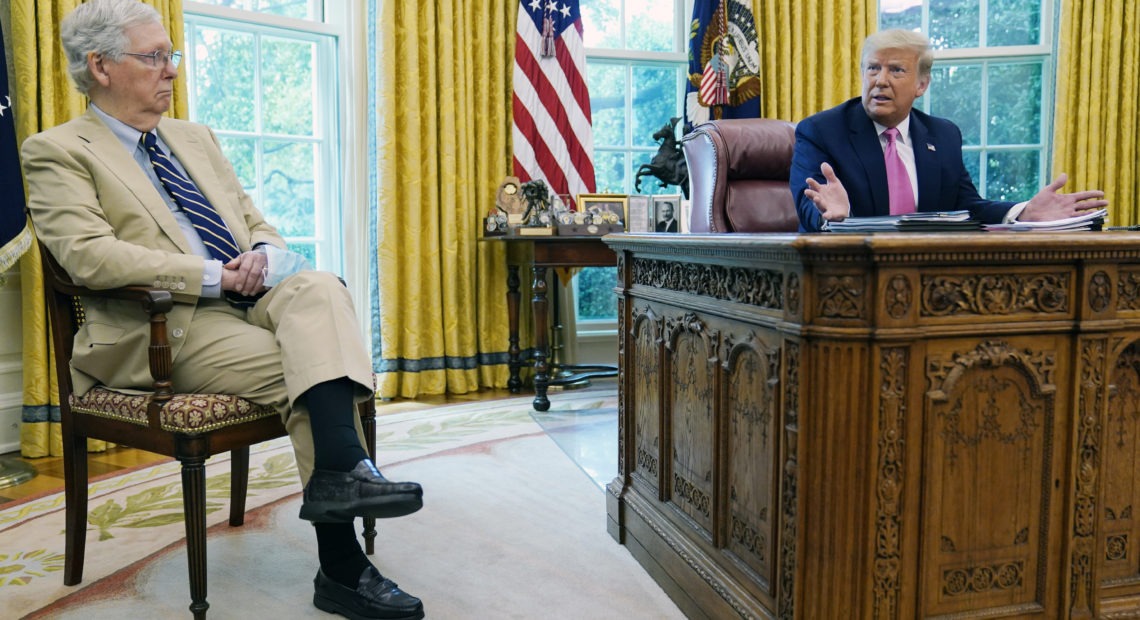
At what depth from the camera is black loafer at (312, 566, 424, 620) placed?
1.85m

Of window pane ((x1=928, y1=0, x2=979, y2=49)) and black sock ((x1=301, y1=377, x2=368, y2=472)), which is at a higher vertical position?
window pane ((x1=928, y1=0, x2=979, y2=49))

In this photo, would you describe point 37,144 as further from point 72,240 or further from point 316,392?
point 316,392

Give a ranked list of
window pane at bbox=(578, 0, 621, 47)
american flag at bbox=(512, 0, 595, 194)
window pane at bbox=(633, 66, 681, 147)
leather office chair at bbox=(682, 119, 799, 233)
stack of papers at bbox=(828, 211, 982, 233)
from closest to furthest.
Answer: stack of papers at bbox=(828, 211, 982, 233) < leather office chair at bbox=(682, 119, 799, 233) < american flag at bbox=(512, 0, 595, 194) < window pane at bbox=(578, 0, 621, 47) < window pane at bbox=(633, 66, 681, 147)

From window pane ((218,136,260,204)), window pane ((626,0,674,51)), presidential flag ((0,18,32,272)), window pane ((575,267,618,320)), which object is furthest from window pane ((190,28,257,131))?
window pane ((626,0,674,51))

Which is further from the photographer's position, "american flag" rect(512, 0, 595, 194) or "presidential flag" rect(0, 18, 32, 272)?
"american flag" rect(512, 0, 595, 194)

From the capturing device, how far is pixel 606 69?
4938mm

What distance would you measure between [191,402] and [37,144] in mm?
706

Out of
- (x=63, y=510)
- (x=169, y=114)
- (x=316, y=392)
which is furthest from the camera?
(x=169, y=114)

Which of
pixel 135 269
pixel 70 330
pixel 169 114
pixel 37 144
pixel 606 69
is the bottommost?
pixel 70 330

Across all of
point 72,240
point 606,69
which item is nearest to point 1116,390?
point 72,240

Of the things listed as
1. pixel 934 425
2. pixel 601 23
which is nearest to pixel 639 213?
pixel 601 23

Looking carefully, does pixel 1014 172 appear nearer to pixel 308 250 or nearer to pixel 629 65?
pixel 629 65

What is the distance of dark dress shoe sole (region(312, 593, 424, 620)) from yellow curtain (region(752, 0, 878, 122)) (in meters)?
3.65

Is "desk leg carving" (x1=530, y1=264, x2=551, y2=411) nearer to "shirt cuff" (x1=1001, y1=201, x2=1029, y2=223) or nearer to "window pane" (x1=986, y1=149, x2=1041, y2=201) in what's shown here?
"shirt cuff" (x1=1001, y1=201, x2=1029, y2=223)
